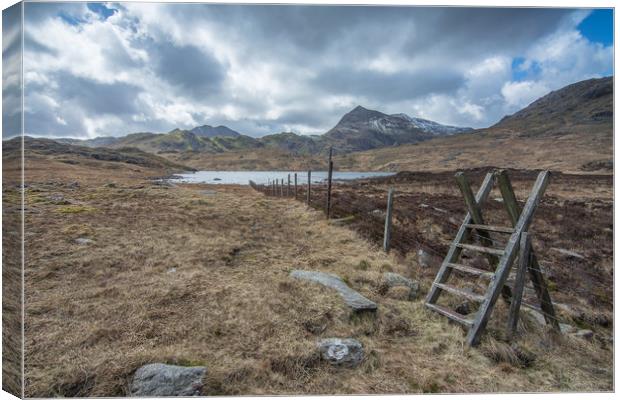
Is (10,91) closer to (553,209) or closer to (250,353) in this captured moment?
(250,353)

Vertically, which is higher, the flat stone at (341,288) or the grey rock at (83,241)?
the grey rock at (83,241)

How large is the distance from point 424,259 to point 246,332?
641 centimetres

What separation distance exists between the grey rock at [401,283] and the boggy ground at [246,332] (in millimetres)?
212

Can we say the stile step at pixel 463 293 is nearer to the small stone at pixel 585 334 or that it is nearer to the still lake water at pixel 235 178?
the small stone at pixel 585 334

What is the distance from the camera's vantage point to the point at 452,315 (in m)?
5.87

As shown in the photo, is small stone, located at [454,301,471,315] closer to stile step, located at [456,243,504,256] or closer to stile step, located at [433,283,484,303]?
stile step, located at [433,283,484,303]

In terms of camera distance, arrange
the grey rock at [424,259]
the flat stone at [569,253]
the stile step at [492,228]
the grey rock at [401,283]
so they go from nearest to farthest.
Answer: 1. the stile step at [492,228]
2. the grey rock at [401,283]
3. the grey rock at [424,259]
4. the flat stone at [569,253]

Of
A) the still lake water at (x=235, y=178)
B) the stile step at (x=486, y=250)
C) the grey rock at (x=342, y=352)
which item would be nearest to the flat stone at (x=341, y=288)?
the grey rock at (x=342, y=352)

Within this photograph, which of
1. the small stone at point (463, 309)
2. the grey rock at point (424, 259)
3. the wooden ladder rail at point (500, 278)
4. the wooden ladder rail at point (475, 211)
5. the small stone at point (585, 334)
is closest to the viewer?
the wooden ladder rail at point (500, 278)

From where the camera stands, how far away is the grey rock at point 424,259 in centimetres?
959

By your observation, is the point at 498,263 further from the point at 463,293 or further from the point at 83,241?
the point at 83,241

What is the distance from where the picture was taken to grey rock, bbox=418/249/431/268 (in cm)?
Result: 959

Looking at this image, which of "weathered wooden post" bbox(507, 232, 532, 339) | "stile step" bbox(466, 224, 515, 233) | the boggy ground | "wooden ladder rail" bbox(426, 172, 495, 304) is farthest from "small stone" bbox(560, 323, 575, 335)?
"stile step" bbox(466, 224, 515, 233)

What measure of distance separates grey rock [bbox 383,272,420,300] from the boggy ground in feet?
0.69
